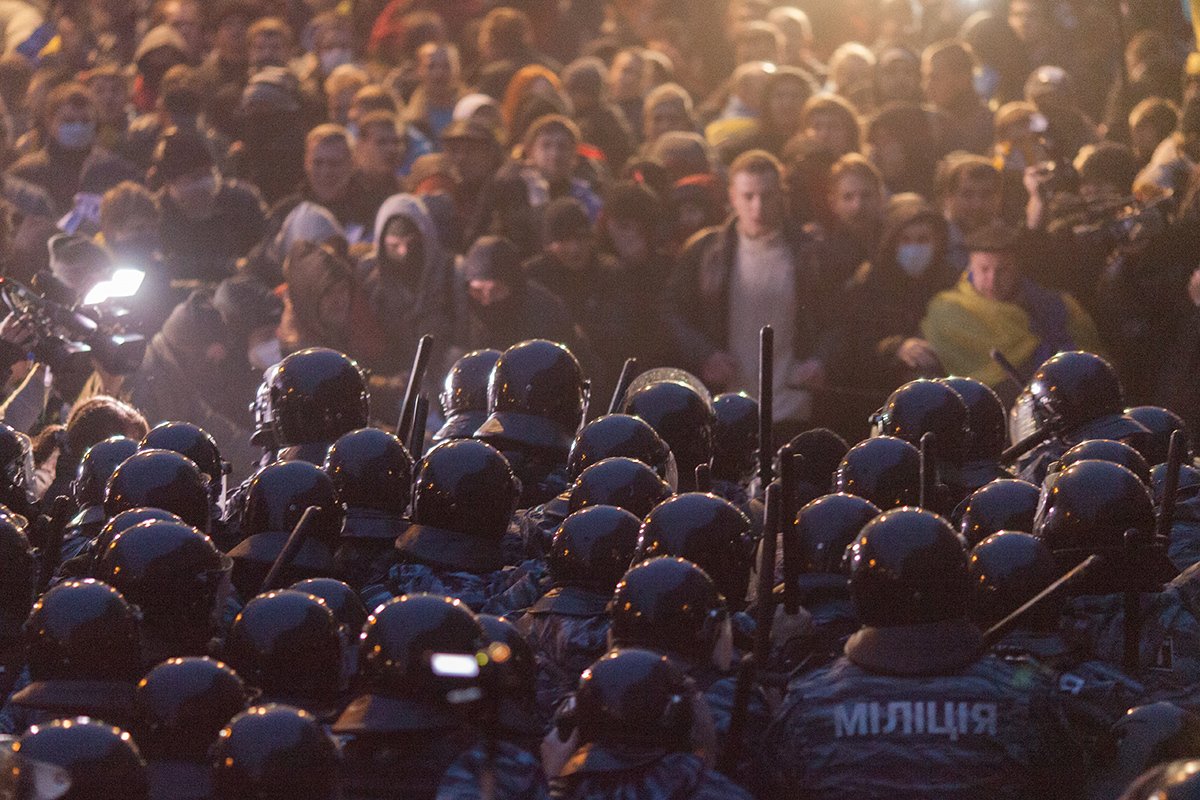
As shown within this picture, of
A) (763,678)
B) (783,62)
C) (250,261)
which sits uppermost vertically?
(783,62)

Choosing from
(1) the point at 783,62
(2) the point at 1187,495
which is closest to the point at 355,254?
(1) the point at 783,62

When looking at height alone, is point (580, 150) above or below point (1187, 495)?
above

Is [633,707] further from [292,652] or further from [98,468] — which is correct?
[98,468]

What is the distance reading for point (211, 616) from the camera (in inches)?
318

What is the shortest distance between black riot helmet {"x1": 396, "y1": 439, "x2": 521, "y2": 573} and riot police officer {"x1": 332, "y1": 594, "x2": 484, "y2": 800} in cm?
201

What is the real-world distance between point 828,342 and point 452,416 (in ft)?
11.0

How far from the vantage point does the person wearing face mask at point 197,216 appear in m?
14.3

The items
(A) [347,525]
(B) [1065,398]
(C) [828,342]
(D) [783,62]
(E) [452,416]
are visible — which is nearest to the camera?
(A) [347,525]

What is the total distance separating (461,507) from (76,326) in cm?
399

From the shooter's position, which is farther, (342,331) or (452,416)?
(342,331)

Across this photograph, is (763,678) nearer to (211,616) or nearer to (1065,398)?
(211,616)

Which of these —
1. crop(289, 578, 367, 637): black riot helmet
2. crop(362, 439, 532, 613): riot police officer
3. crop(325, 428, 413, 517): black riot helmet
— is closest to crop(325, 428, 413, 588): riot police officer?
crop(325, 428, 413, 517): black riot helmet

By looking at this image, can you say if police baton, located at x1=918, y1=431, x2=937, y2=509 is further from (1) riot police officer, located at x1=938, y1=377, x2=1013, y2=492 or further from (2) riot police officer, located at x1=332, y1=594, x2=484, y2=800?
(2) riot police officer, located at x1=332, y1=594, x2=484, y2=800

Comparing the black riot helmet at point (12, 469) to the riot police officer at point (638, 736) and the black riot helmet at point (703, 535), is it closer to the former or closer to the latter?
the black riot helmet at point (703, 535)
